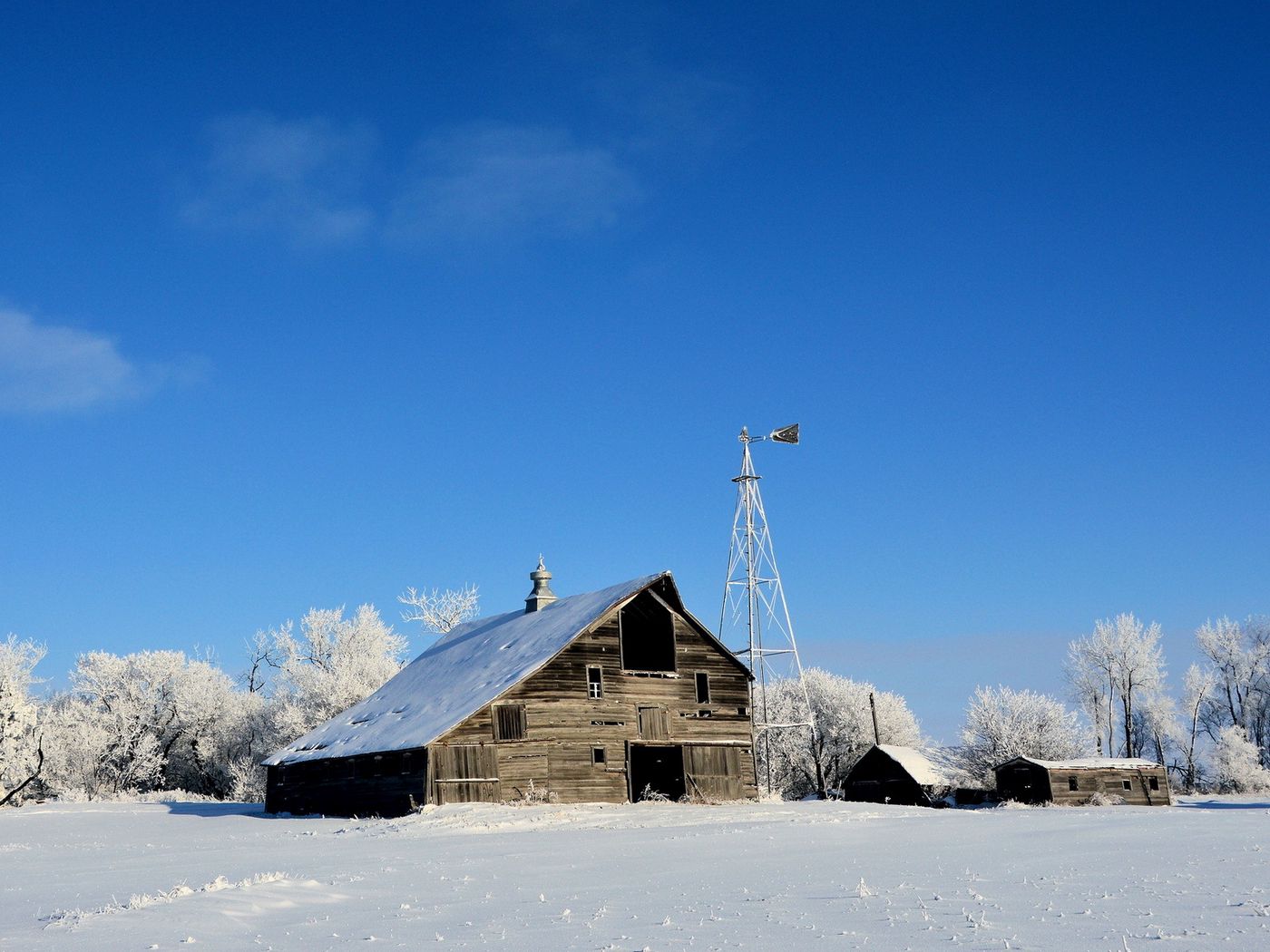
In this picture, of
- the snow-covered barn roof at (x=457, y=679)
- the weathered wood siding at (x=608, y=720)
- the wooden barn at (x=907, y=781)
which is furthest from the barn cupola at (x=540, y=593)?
the wooden barn at (x=907, y=781)

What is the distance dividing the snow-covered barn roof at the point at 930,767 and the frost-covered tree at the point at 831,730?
9.19 m

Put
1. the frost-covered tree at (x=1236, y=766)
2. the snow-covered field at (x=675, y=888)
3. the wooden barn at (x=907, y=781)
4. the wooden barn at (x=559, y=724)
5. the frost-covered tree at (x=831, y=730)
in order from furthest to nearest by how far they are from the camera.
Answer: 1. the frost-covered tree at (x=831, y=730)
2. the frost-covered tree at (x=1236, y=766)
3. the wooden barn at (x=907, y=781)
4. the wooden barn at (x=559, y=724)
5. the snow-covered field at (x=675, y=888)

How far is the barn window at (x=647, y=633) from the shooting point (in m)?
42.6

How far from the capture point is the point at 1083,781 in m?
56.9

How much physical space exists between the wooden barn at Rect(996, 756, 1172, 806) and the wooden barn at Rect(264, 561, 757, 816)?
68.9 feet

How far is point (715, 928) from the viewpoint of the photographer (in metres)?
11.3

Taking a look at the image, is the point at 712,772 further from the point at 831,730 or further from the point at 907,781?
the point at 831,730

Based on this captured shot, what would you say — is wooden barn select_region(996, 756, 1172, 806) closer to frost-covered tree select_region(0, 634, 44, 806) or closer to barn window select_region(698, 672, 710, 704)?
barn window select_region(698, 672, 710, 704)

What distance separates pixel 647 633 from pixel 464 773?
9.34m

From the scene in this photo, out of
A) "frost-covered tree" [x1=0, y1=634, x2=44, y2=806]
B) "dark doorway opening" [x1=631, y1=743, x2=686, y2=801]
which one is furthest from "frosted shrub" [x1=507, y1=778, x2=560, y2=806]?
"frost-covered tree" [x1=0, y1=634, x2=44, y2=806]

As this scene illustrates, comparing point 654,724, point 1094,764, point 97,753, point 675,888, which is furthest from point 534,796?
point 97,753

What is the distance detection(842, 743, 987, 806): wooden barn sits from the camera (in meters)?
63.5

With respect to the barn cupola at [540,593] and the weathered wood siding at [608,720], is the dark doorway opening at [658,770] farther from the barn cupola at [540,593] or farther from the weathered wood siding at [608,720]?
the barn cupola at [540,593]

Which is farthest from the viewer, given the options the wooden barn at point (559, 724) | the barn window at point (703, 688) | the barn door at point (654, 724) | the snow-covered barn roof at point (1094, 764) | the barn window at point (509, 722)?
the snow-covered barn roof at point (1094, 764)
